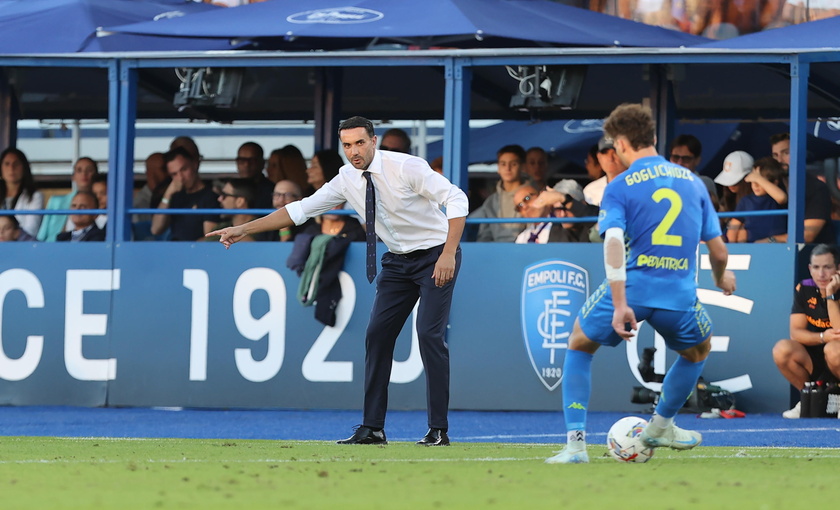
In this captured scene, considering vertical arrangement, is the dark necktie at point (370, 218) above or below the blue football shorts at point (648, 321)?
above

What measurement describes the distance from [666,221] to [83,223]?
8.48m

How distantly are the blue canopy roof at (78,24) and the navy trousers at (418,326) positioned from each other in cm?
647

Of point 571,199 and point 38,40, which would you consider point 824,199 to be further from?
point 38,40

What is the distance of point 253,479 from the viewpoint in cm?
676

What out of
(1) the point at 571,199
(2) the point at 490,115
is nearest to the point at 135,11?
(2) the point at 490,115

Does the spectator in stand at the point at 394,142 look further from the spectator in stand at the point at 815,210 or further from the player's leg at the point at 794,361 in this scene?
the player's leg at the point at 794,361

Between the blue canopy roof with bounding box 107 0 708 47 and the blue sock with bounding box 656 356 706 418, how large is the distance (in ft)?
19.0

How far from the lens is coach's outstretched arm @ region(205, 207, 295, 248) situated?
355 inches

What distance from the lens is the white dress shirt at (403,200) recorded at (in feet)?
30.2

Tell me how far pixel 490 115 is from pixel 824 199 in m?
5.32

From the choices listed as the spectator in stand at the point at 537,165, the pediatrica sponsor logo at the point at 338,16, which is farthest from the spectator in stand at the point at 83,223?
the spectator in stand at the point at 537,165

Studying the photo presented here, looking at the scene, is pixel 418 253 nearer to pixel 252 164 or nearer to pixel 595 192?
pixel 595 192

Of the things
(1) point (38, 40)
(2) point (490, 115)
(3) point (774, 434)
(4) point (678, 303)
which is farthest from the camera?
(2) point (490, 115)

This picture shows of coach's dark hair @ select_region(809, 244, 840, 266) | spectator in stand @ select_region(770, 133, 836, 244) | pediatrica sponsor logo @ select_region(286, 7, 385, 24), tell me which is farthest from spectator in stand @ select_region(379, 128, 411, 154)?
coach's dark hair @ select_region(809, 244, 840, 266)
